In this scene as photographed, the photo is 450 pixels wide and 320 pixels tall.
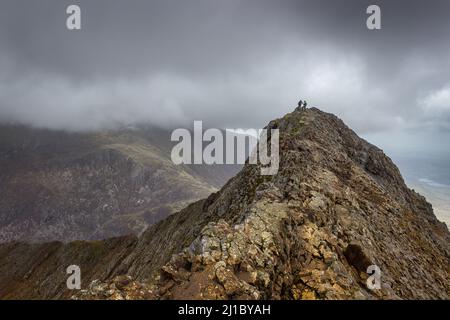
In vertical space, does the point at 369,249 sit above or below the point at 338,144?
below

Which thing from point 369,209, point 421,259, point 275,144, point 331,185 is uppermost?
point 275,144

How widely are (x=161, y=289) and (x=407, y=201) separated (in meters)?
51.4

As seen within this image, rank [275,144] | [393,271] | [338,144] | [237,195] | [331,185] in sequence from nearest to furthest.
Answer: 1. [393,271]
2. [331,185]
3. [237,195]
4. [275,144]
5. [338,144]

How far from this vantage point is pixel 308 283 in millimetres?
24062

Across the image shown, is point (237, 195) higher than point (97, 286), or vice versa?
point (237, 195)

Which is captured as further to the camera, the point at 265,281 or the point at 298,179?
Answer: the point at 298,179

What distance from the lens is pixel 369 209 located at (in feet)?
126

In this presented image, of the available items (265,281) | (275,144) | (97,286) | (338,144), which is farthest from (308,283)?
(338,144)

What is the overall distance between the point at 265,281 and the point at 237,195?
2526cm
